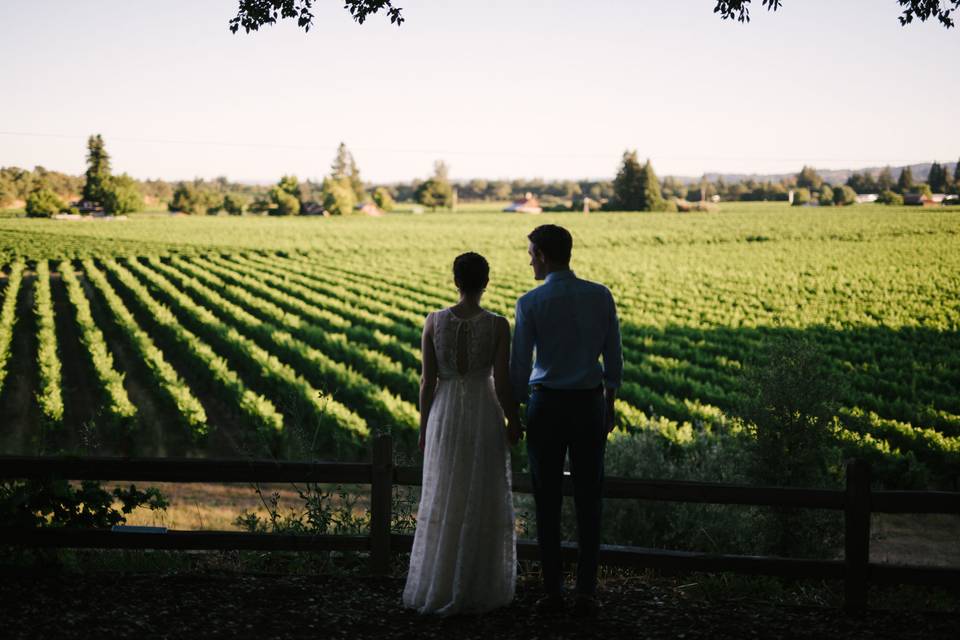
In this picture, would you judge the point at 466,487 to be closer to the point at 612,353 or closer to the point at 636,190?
the point at 612,353

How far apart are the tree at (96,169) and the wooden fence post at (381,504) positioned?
8455 millimetres

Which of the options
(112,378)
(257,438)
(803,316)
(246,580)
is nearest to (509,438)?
(246,580)

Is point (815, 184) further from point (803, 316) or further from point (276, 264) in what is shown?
point (276, 264)

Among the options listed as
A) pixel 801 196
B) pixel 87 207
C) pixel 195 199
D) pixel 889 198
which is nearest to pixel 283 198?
pixel 195 199

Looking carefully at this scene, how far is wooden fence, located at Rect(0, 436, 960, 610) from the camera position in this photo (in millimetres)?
3582

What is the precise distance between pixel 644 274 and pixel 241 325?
13.3 meters

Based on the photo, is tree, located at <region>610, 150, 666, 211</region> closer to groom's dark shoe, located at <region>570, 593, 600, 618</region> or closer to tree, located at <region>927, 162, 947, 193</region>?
tree, located at <region>927, 162, 947, 193</region>

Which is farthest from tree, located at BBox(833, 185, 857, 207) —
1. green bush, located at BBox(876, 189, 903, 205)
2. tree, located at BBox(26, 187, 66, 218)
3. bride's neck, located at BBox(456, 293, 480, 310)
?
bride's neck, located at BBox(456, 293, 480, 310)

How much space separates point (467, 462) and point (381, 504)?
28.5 inches

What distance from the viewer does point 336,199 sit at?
51.7 meters

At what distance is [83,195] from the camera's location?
11500 mm

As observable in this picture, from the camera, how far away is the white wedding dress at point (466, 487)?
3350mm

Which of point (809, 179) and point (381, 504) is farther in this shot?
point (809, 179)

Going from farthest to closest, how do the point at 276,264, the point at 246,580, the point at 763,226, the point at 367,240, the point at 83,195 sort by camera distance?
the point at 367,240 < the point at 276,264 < the point at 763,226 < the point at 83,195 < the point at 246,580
